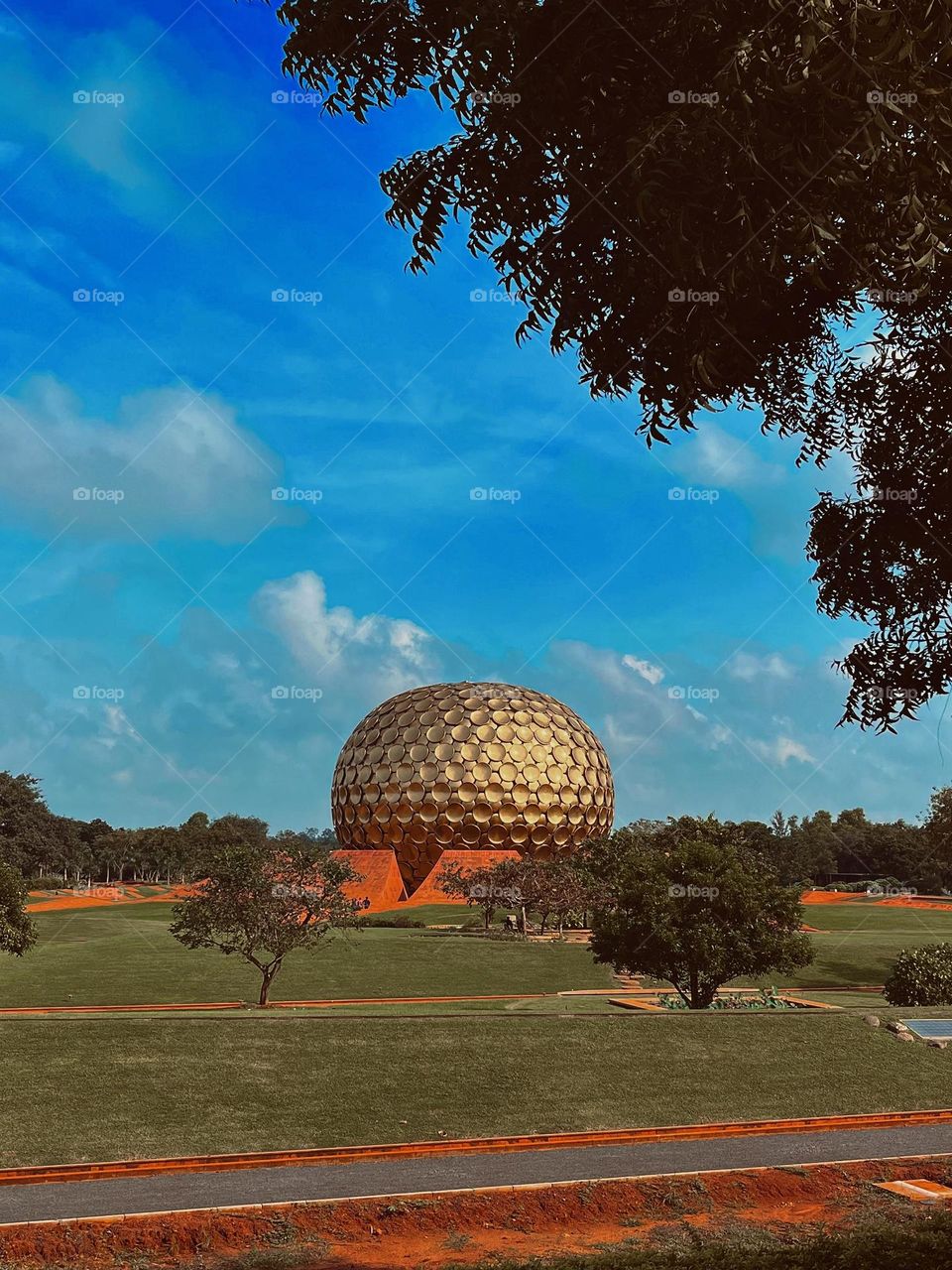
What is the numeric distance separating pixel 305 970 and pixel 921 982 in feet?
52.8

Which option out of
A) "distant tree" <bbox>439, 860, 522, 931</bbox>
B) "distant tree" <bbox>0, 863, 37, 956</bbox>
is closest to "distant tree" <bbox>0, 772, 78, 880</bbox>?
"distant tree" <bbox>439, 860, 522, 931</bbox>

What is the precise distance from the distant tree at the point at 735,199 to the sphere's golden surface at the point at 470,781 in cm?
4883

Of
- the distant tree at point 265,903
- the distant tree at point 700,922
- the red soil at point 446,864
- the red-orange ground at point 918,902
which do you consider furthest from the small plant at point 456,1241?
the red-orange ground at point 918,902

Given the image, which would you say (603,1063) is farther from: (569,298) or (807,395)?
(569,298)

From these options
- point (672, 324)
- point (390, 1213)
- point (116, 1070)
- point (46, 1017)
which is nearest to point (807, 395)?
point (672, 324)

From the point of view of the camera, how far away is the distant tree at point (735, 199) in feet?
17.3

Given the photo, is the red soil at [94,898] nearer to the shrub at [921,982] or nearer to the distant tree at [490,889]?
the distant tree at [490,889]

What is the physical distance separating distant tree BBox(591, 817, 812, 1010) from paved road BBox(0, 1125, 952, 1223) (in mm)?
8938

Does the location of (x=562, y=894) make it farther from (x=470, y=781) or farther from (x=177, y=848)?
(x=177, y=848)

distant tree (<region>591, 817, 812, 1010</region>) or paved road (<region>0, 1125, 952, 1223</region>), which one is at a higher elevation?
distant tree (<region>591, 817, 812, 1010</region>)

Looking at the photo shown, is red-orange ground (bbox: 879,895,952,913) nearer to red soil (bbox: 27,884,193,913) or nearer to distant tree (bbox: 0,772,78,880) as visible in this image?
red soil (bbox: 27,884,193,913)

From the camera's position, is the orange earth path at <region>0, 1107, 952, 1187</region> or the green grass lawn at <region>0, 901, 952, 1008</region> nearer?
the orange earth path at <region>0, 1107, 952, 1187</region>

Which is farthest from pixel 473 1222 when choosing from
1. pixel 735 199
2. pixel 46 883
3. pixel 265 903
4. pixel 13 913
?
pixel 46 883

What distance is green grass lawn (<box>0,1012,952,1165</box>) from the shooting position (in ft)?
38.9
